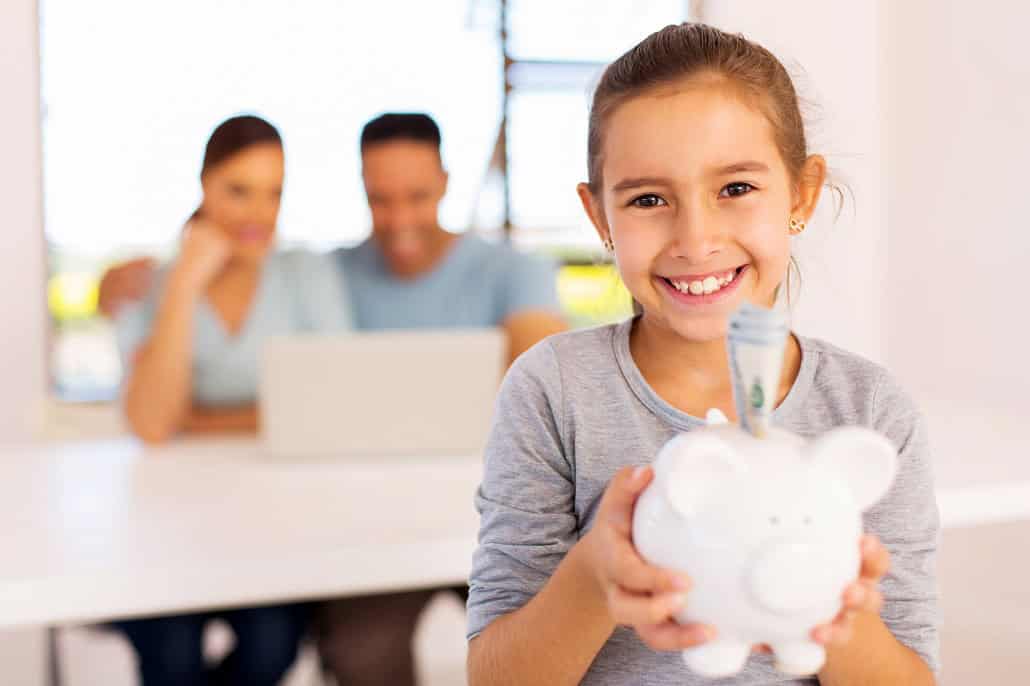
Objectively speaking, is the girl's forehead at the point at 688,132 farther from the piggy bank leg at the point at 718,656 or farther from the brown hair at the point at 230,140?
the brown hair at the point at 230,140

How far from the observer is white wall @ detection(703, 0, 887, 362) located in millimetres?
1048

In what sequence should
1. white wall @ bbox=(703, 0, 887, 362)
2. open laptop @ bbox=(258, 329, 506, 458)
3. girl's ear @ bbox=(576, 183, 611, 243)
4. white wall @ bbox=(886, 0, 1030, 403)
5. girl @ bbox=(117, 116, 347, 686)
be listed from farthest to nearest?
white wall @ bbox=(886, 0, 1030, 403), girl @ bbox=(117, 116, 347, 686), open laptop @ bbox=(258, 329, 506, 458), white wall @ bbox=(703, 0, 887, 362), girl's ear @ bbox=(576, 183, 611, 243)

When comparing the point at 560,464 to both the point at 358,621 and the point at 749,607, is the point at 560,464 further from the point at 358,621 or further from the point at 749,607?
→ the point at 358,621

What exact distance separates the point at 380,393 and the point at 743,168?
0.92 metres

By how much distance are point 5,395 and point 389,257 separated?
1.17 m

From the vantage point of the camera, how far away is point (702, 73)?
31.1 inches

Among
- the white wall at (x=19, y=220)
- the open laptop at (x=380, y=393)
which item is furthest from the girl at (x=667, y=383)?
the white wall at (x=19, y=220)

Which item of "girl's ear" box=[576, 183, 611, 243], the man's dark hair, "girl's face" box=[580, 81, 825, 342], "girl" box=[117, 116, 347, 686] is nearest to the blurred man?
the man's dark hair

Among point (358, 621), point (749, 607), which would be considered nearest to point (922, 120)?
point (358, 621)

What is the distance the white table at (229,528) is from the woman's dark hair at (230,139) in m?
0.88

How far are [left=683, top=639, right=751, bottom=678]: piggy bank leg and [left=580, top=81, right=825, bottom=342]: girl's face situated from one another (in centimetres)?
27

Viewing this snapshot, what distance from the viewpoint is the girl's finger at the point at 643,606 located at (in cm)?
58

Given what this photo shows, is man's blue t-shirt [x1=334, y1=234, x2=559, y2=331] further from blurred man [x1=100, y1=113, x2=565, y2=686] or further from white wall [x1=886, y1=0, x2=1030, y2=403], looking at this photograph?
white wall [x1=886, y1=0, x2=1030, y2=403]

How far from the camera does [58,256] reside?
299cm
